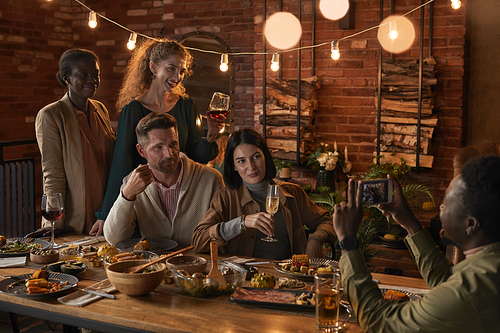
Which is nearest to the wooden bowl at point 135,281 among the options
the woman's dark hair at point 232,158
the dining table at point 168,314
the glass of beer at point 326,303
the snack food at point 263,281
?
the dining table at point 168,314

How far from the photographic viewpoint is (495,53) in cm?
402

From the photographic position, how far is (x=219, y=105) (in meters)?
2.49

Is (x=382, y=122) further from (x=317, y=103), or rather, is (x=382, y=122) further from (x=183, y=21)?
(x=183, y=21)

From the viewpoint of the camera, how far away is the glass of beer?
4.22 ft

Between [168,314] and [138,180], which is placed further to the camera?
[138,180]

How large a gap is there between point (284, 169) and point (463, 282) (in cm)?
330

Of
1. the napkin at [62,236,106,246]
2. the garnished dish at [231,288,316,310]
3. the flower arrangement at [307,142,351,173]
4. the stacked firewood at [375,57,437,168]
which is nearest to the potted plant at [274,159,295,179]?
the flower arrangement at [307,142,351,173]

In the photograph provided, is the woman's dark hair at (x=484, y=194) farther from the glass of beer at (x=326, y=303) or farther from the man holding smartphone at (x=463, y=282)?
the glass of beer at (x=326, y=303)

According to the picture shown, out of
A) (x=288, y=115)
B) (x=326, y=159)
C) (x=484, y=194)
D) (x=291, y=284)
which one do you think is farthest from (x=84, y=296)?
(x=288, y=115)

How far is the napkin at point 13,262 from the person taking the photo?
1.88 m

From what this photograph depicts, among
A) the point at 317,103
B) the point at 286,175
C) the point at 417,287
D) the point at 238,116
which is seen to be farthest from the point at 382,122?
the point at 417,287

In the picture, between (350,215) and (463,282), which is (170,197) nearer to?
(350,215)

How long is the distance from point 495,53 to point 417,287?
10.2 feet

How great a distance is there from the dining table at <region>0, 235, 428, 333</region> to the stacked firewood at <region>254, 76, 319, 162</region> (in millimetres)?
2793
